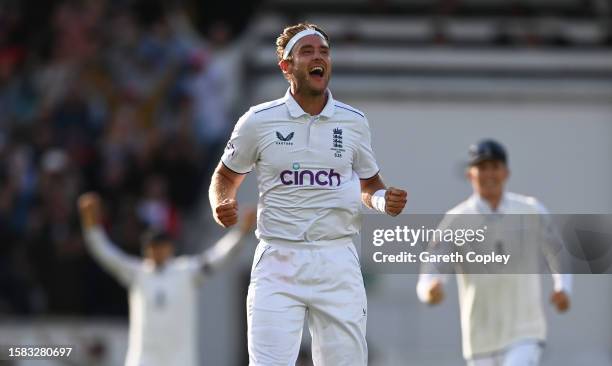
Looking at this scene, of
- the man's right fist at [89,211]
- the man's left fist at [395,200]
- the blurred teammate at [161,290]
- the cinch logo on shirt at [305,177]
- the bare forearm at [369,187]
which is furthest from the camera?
the man's right fist at [89,211]

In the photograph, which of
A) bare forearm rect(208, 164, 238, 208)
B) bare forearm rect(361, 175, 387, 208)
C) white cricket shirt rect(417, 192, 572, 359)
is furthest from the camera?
white cricket shirt rect(417, 192, 572, 359)

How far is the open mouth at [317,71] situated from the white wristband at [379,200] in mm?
788

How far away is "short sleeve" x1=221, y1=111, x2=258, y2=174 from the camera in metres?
9.05

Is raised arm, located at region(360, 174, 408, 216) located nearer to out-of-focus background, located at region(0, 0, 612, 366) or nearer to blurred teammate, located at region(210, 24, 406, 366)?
A: blurred teammate, located at region(210, 24, 406, 366)

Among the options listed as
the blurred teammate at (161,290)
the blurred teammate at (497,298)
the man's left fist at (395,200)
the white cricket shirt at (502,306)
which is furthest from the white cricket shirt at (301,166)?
the blurred teammate at (161,290)

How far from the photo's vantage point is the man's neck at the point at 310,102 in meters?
9.05

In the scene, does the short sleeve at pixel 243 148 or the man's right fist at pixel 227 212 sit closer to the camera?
the man's right fist at pixel 227 212

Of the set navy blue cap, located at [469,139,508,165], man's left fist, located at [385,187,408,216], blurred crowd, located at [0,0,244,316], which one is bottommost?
man's left fist, located at [385,187,408,216]

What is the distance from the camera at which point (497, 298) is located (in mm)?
11227

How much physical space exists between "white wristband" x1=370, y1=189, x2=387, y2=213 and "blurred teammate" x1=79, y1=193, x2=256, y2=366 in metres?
5.38

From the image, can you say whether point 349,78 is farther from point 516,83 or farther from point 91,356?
point 91,356

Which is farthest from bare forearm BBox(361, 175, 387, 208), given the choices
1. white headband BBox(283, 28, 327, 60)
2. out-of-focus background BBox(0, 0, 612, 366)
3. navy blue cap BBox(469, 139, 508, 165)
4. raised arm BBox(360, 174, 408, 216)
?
out-of-focus background BBox(0, 0, 612, 366)

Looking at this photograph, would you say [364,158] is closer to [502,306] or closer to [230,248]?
[502,306]

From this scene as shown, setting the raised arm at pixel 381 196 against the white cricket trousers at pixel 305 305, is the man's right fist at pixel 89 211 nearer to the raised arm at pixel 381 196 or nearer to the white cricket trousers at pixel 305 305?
the raised arm at pixel 381 196
